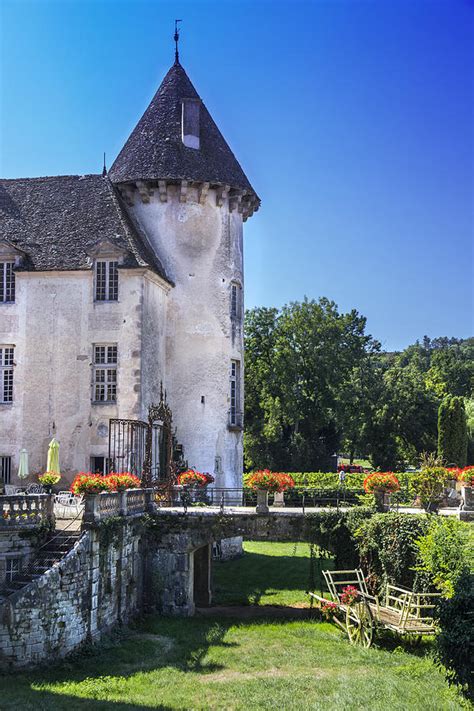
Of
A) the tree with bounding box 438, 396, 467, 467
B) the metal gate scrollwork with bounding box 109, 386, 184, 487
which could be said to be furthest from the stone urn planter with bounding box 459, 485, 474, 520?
the tree with bounding box 438, 396, 467, 467

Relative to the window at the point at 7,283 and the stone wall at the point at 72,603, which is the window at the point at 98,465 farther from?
the window at the point at 7,283

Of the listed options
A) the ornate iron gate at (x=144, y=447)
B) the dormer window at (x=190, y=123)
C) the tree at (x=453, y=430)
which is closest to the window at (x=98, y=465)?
the ornate iron gate at (x=144, y=447)

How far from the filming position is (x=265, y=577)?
35000 millimetres

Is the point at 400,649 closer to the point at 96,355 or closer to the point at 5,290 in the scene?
the point at 96,355

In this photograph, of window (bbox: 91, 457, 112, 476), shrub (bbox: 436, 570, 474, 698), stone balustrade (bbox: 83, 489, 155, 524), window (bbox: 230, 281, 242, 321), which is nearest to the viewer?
shrub (bbox: 436, 570, 474, 698)

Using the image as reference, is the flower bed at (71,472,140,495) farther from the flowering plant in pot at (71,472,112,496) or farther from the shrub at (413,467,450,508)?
the shrub at (413,467,450,508)

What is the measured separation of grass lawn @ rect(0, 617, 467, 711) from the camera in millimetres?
19062

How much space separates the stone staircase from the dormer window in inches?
841

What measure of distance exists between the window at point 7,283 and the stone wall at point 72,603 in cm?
1312

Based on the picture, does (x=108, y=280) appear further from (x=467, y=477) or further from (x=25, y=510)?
(x=467, y=477)

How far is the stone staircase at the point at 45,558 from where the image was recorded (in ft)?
71.5

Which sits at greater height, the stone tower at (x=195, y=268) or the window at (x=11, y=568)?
the stone tower at (x=195, y=268)

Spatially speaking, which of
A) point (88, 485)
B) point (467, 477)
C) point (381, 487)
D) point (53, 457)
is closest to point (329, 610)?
point (381, 487)

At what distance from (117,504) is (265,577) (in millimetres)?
11574
